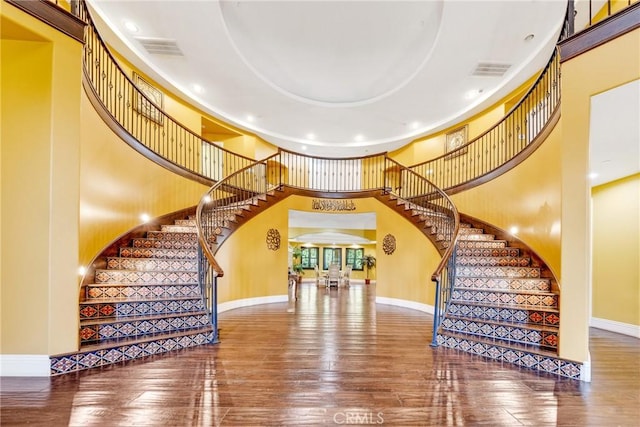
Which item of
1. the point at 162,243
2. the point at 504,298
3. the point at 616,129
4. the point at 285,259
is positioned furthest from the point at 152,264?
the point at 616,129

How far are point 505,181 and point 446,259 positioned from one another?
2.51 meters

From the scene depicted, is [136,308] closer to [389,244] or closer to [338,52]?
[338,52]

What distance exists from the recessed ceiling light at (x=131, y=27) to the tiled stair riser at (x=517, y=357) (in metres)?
6.64

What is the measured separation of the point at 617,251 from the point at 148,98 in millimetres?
8624

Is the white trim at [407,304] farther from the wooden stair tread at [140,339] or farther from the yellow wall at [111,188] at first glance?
the yellow wall at [111,188]

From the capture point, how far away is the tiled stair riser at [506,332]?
3246 millimetres

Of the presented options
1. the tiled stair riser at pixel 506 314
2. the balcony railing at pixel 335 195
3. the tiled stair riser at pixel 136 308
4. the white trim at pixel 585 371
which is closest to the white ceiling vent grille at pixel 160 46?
the balcony railing at pixel 335 195

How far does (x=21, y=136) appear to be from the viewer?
2.92 meters

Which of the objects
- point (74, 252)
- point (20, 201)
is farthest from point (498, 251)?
point (20, 201)

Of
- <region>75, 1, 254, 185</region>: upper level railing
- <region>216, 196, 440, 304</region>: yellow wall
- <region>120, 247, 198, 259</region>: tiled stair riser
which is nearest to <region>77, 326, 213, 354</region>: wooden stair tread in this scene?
<region>120, 247, 198, 259</region>: tiled stair riser

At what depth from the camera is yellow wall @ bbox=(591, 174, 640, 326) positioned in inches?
189

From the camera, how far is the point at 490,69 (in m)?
5.79

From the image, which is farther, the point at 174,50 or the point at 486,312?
the point at 174,50

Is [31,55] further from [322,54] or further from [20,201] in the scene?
[322,54]
